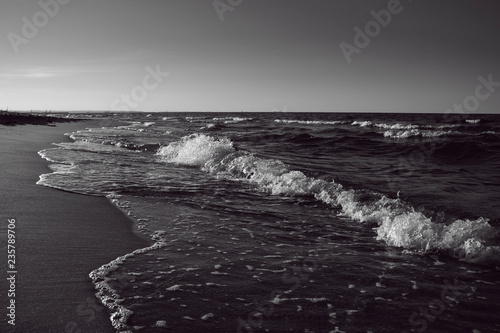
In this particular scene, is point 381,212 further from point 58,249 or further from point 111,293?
point 58,249

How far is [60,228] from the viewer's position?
18.4 feet

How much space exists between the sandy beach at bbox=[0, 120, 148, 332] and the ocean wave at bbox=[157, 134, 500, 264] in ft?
14.1

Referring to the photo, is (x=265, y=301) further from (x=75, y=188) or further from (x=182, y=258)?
(x=75, y=188)

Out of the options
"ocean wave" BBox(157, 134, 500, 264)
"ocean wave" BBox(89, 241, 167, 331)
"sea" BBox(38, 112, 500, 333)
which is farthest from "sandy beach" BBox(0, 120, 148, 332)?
"ocean wave" BBox(157, 134, 500, 264)

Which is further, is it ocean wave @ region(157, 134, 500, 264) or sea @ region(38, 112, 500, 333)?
ocean wave @ region(157, 134, 500, 264)

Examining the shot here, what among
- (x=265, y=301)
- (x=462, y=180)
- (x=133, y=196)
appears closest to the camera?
(x=265, y=301)

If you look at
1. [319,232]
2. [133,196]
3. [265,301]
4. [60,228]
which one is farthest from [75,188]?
[265,301]

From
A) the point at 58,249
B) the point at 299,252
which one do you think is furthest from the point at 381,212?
the point at 58,249

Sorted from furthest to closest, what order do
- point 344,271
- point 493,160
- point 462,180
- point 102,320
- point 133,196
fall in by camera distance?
point 493,160 < point 462,180 < point 133,196 < point 344,271 < point 102,320

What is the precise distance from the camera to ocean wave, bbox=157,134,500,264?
5.73 meters

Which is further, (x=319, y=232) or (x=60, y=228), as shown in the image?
(x=319, y=232)

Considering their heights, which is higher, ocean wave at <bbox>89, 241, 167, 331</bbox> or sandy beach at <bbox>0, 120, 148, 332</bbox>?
sandy beach at <bbox>0, 120, 148, 332</bbox>

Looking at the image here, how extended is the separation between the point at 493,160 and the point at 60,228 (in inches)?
692

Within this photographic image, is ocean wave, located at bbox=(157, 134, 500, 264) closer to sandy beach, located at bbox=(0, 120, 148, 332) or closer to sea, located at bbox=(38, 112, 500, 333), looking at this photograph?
sea, located at bbox=(38, 112, 500, 333)
